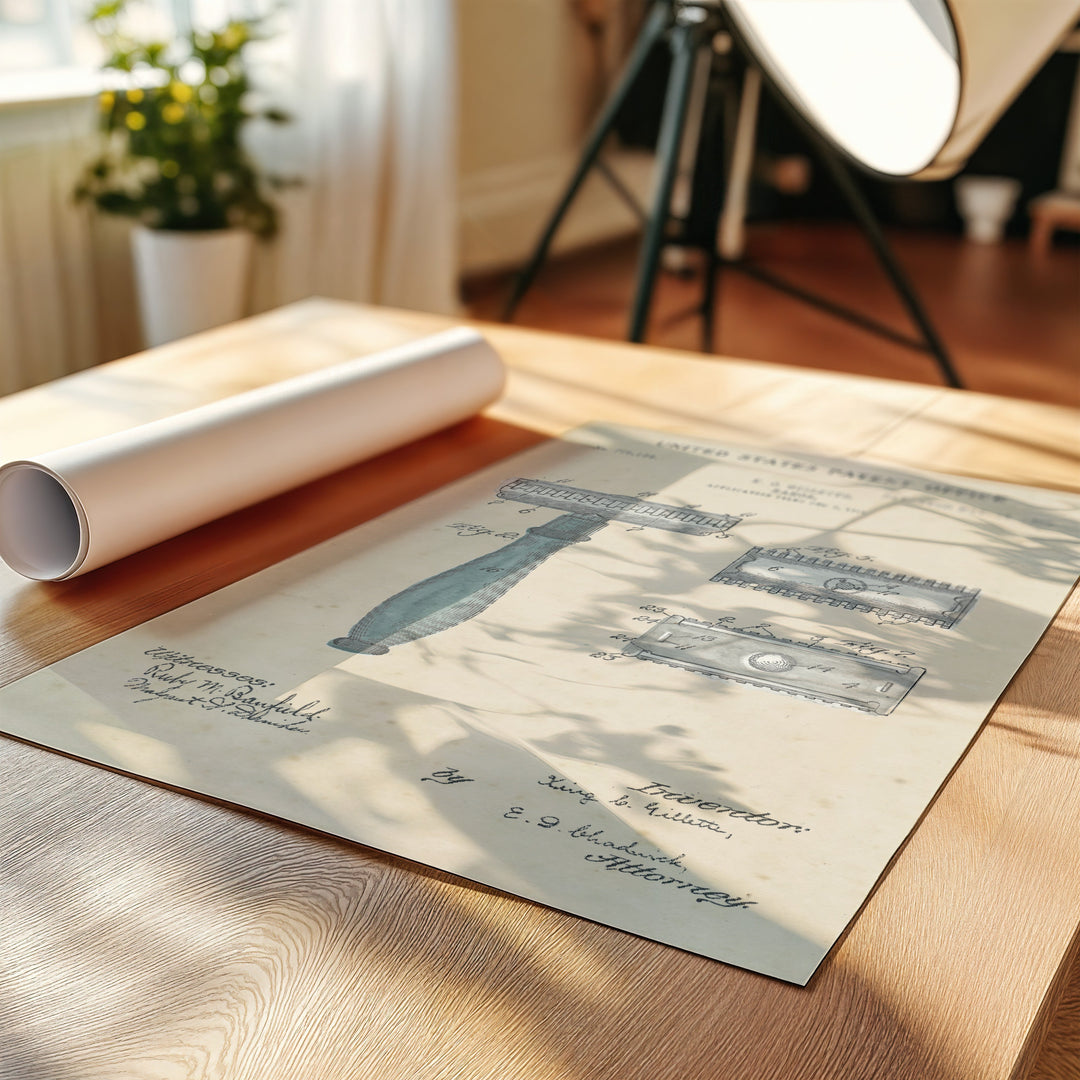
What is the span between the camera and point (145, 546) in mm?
799

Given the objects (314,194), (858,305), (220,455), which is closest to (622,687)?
(220,455)

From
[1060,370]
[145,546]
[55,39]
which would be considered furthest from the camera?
[1060,370]

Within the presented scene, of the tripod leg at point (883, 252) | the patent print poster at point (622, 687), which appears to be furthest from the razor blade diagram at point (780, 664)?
the tripod leg at point (883, 252)

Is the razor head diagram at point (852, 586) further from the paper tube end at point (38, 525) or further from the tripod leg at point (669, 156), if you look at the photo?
the tripod leg at point (669, 156)

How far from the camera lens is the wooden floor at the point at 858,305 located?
2.98 m

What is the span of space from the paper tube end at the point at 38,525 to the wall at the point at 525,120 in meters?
2.82

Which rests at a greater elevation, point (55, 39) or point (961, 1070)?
point (55, 39)

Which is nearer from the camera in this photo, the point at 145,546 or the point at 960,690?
the point at 960,690

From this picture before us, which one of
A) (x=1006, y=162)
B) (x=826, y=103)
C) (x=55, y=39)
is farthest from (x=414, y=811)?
(x=1006, y=162)

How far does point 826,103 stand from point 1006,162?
3.75 metres

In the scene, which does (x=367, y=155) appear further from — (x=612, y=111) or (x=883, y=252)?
(x=883, y=252)

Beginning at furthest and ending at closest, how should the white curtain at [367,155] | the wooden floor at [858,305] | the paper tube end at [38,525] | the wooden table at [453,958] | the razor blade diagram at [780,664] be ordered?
the wooden floor at [858,305] → the white curtain at [367,155] → the paper tube end at [38,525] → the razor blade diagram at [780,664] → the wooden table at [453,958]

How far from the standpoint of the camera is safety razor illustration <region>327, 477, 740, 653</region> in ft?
2.29

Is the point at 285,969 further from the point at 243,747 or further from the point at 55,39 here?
the point at 55,39
